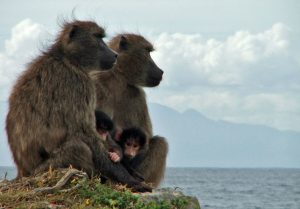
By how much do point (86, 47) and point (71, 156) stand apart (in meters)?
1.33

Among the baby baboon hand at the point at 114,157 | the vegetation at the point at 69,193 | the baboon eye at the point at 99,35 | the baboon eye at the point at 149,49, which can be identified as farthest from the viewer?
the baboon eye at the point at 149,49

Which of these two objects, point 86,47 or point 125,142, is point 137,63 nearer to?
point 125,142

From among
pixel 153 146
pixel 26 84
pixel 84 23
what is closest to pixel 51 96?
pixel 26 84

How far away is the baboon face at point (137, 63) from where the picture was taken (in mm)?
10859

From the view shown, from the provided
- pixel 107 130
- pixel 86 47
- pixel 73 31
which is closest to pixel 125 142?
pixel 107 130

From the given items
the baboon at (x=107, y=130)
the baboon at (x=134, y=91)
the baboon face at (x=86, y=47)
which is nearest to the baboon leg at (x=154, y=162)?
the baboon at (x=134, y=91)

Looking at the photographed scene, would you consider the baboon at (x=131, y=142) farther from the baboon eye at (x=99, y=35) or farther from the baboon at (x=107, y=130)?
the baboon eye at (x=99, y=35)

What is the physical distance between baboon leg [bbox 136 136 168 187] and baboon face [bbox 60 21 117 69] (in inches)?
55.0

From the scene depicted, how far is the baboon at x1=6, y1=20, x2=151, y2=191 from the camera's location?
29.1ft

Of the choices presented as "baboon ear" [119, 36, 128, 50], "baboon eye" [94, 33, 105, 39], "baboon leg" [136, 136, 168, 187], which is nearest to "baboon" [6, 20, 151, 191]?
"baboon eye" [94, 33, 105, 39]

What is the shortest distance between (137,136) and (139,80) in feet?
3.56

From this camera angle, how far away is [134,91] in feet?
35.6

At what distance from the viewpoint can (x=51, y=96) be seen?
29.5ft

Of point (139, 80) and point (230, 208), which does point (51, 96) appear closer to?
point (139, 80)
